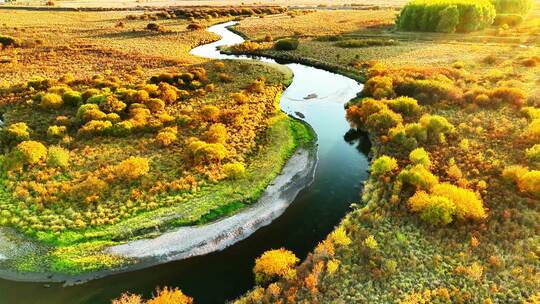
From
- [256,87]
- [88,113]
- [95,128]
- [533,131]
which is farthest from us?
[256,87]

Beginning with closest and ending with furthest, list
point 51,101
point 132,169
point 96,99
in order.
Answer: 1. point 132,169
2. point 51,101
3. point 96,99

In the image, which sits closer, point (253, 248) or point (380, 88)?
point (253, 248)

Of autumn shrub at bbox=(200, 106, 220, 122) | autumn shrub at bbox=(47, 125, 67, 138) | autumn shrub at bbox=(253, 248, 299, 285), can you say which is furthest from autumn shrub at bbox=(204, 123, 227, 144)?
autumn shrub at bbox=(253, 248, 299, 285)

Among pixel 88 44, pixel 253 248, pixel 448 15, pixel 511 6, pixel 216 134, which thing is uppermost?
pixel 511 6

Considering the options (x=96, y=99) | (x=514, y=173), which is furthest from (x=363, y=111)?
(x=96, y=99)

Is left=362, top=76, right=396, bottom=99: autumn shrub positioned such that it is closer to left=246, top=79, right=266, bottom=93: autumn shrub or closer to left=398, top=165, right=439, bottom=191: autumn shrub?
left=246, top=79, right=266, bottom=93: autumn shrub

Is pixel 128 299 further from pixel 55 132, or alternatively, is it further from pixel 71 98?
pixel 71 98

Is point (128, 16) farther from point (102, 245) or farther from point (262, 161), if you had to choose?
point (102, 245)

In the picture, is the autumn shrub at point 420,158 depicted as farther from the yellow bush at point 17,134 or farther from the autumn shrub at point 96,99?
the yellow bush at point 17,134

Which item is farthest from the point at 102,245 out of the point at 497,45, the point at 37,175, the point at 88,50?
the point at 497,45
